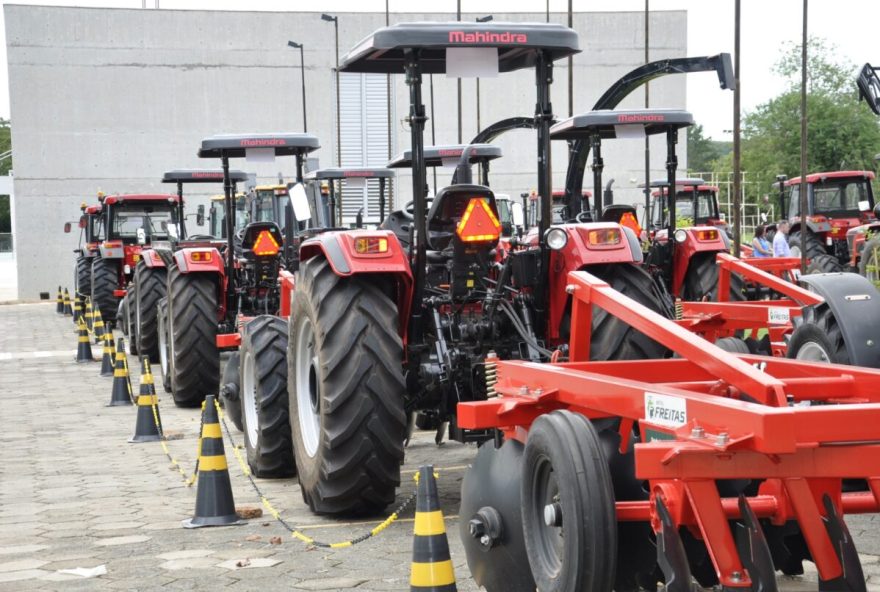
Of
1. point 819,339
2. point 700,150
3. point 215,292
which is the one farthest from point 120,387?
point 700,150

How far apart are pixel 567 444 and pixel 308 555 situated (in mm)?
2466

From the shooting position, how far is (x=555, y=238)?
714 cm

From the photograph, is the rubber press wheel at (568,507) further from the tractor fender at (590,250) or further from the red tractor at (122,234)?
the red tractor at (122,234)

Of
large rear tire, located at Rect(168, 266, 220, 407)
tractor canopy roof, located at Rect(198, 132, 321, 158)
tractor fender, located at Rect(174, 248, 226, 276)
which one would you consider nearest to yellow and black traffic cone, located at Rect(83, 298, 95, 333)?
tractor fender, located at Rect(174, 248, 226, 276)

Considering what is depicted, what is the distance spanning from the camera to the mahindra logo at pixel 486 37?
681 centimetres

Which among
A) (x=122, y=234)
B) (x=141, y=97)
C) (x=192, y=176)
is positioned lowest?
(x=122, y=234)

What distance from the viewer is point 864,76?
56.7 ft

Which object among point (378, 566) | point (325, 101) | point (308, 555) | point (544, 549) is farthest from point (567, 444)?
point (325, 101)

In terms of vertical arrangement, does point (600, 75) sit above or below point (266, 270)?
above

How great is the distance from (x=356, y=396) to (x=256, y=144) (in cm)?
598

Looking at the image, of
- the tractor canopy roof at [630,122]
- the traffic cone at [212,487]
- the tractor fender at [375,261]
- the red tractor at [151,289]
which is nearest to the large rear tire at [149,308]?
the red tractor at [151,289]

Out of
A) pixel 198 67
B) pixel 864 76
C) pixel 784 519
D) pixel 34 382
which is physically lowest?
pixel 34 382

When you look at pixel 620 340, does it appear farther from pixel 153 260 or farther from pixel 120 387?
pixel 153 260

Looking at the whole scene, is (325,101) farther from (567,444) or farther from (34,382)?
(567,444)
